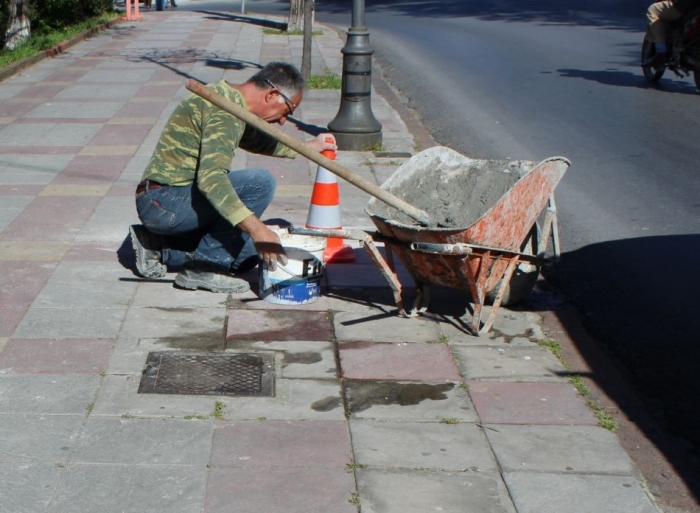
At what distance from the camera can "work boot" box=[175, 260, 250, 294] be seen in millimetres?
6156

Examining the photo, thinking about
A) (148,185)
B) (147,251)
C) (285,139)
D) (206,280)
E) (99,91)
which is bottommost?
(99,91)

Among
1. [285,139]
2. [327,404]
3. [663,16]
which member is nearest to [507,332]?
[327,404]

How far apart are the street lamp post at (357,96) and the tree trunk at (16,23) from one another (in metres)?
11.6

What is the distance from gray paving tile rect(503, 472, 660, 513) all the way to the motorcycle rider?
39.2 ft

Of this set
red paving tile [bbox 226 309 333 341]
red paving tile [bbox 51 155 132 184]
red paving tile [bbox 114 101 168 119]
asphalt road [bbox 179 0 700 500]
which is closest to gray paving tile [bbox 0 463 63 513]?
red paving tile [bbox 226 309 333 341]

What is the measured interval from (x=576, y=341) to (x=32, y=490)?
3123mm

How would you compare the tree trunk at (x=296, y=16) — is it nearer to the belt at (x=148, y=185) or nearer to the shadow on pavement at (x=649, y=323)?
the shadow on pavement at (x=649, y=323)

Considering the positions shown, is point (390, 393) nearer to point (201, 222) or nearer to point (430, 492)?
point (430, 492)

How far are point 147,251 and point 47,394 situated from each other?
6.09ft

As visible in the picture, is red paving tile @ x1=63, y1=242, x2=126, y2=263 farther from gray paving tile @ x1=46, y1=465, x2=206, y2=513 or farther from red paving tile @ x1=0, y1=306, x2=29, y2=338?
gray paving tile @ x1=46, y1=465, x2=206, y2=513

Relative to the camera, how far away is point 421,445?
4.27 meters

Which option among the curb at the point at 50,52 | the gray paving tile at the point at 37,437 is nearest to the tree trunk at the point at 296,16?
the curb at the point at 50,52

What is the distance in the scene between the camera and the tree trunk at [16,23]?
66.6 ft

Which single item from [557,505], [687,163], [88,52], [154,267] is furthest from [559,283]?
[88,52]
